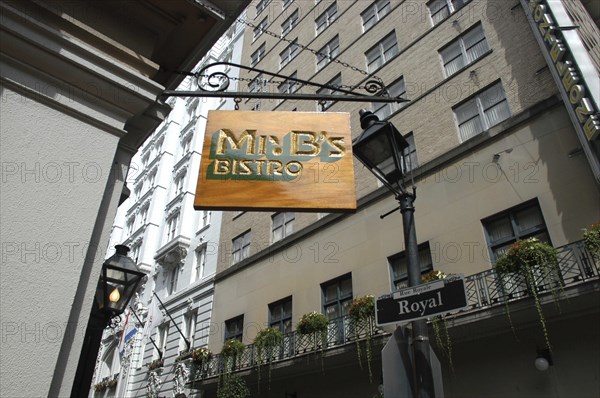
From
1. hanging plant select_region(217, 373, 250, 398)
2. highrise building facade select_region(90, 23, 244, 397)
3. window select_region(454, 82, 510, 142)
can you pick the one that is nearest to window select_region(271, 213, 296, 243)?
highrise building facade select_region(90, 23, 244, 397)

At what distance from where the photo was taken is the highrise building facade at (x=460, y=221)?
12180 millimetres

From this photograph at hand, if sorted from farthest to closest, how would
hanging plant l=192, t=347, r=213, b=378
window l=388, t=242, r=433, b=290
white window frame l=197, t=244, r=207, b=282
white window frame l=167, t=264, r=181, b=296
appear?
white window frame l=167, t=264, r=181, b=296 < white window frame l=197, t=244, r=207, b=282 < hanging plant l=192, t=347, r=213, b=378 < window l=388, t=242, r=433, b=290

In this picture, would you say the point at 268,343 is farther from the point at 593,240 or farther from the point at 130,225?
the point at 130,225

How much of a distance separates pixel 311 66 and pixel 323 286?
551 inches

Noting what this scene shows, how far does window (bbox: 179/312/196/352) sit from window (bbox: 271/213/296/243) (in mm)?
7703

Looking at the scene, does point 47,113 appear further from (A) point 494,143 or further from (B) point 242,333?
(B) point 242,333

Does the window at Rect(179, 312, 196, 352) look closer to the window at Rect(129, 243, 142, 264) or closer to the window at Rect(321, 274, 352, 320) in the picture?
the window at Rect(321, 274, 352, 320)

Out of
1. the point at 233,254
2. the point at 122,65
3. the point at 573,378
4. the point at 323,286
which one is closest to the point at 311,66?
the point at 233,254

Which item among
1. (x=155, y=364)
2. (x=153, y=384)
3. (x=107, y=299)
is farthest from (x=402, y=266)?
(x=155, y=364)

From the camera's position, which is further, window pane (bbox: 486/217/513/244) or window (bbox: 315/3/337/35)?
window (bbox: 315/3/337/35)

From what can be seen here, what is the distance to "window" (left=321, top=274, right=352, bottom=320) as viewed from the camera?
59.2ft

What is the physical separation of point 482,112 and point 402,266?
20.7ft

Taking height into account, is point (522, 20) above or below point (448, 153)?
above

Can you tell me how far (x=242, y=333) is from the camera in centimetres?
2214
